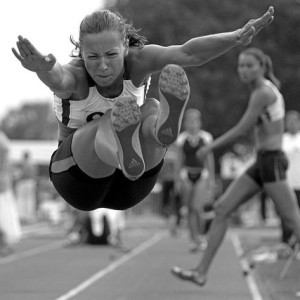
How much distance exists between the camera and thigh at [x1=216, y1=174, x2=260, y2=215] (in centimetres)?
868

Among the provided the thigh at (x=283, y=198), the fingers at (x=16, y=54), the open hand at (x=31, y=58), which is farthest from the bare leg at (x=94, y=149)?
the thigh at (x=283, y=198)

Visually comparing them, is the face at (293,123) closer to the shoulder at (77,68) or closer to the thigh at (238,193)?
the thigh at (238,193)

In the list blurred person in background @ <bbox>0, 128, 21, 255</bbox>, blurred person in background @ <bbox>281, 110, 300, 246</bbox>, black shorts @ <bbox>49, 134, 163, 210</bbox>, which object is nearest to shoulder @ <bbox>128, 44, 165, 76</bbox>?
black shorts @ <bbox>49, 134, 163, 210</bbox>

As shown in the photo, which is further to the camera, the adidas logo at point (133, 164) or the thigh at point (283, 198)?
the thigh at point (283, 198)

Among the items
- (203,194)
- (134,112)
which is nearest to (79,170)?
(134,112)

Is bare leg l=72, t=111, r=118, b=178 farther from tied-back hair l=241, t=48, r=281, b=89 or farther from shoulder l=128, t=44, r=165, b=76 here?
tied-back hair l=241, t=48, r=281, b=89

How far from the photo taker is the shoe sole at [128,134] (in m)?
5.96

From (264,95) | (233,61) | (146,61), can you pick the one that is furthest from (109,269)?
(233,61)

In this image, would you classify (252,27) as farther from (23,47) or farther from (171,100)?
(23,47)

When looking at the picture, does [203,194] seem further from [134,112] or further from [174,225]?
[134,112]

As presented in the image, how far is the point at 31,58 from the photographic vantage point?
218 inches

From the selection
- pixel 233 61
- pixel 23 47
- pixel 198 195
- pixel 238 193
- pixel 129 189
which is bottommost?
pixel 198 195

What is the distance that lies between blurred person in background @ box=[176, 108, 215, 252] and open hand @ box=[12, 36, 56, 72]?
30.5 ft

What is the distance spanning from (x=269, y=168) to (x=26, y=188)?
15.6 m
